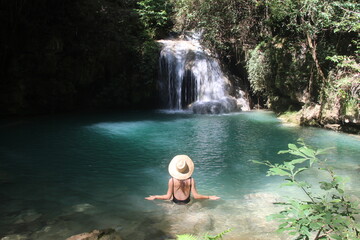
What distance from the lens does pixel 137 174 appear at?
6.75 m

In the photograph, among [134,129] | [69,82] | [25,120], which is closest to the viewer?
[134,129]

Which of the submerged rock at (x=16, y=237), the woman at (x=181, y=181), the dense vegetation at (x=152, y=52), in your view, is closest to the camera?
the submerged rock at (x=16, y=237)

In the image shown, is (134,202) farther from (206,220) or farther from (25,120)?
(25,120)

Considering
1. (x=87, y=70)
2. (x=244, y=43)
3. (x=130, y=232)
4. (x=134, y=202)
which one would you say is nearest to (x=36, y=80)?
(x=87, y=70)

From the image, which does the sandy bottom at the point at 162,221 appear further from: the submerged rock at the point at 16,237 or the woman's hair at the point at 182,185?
the woman's hair at the point at 182,185

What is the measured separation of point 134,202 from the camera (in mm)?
5270

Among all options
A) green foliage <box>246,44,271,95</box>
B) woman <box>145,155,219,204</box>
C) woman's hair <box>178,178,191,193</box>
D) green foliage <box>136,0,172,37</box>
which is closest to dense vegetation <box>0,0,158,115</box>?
green foliage <box>136,0,172,37</box>

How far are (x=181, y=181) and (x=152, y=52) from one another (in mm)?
13326

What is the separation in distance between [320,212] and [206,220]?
254 cm

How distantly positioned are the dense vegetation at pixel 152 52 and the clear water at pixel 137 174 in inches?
67.9

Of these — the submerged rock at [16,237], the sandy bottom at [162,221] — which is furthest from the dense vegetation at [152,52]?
the submerged rock at [16,237]

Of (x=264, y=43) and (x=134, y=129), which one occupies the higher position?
(x=264, y=43)

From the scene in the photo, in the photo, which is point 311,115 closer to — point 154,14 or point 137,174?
point 137,174

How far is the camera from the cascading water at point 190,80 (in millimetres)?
17078
